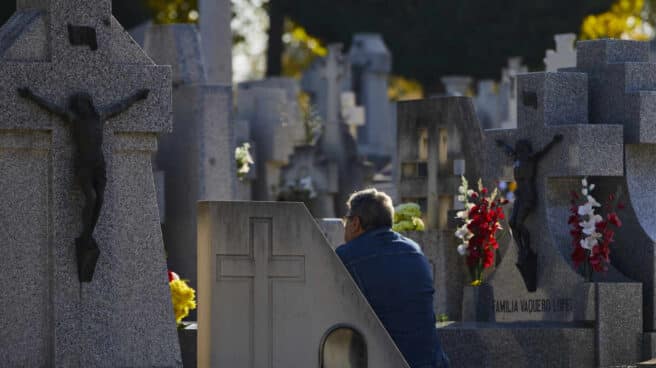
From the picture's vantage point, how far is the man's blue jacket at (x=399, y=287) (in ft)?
28.6

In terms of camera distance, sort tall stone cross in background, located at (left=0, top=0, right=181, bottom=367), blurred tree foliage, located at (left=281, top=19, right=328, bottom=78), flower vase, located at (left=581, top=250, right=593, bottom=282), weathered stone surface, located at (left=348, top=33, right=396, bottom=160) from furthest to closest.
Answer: blurred tree foliage, located at (left=281, top=19, right=328, bottom=78) → weathered stone surface, located at (left=348, top=33, right=396, bottom=160) → flower vase, located at (left=581, top=250, right=593, bottom=282) → tall stone cross in background, located at (left=0, top=0, right=181, bottom=367)

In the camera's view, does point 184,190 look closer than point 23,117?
No

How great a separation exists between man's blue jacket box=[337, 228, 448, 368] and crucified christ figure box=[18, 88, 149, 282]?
131cm

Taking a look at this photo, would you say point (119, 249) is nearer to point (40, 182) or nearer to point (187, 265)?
point (40, 182)

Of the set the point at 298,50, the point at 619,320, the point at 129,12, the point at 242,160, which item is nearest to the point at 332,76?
the point at 129,12

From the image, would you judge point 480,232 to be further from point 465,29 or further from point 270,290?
point 465,29

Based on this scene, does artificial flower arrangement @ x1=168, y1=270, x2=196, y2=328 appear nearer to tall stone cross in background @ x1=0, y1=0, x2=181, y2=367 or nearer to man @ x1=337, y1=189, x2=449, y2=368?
tall stone cross in background @ x1=0, y1=0, x2=181, y2=367

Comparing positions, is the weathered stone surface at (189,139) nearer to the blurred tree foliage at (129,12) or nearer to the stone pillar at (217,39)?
the stone pillar at (217,39)

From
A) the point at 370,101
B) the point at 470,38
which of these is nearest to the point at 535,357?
the point at 370,101

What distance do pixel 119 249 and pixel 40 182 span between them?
55cm

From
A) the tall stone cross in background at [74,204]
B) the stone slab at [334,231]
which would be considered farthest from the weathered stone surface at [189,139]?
the tall stone cross in background at [74,204]

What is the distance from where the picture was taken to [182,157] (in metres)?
15.6

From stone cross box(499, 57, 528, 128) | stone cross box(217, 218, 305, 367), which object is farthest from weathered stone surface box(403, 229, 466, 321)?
stone cross box(217, 218, 305, 367)

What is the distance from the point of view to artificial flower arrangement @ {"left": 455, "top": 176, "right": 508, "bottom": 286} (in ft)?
42.2
